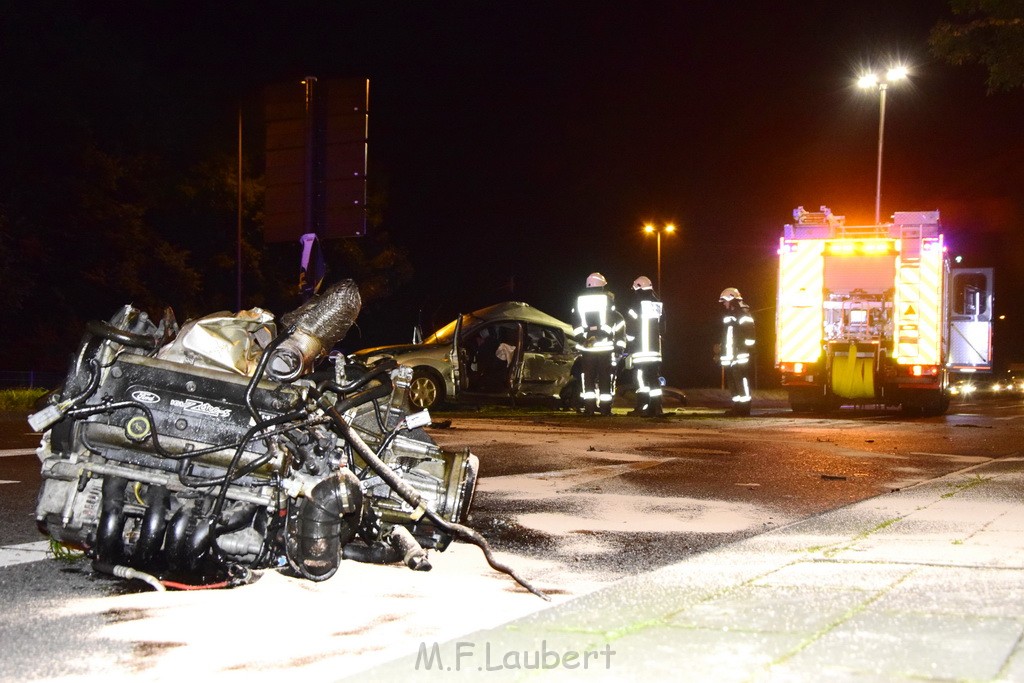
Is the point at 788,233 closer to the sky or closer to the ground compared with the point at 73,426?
closer to the sky

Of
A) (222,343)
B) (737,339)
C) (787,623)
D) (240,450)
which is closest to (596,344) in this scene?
(737,339)

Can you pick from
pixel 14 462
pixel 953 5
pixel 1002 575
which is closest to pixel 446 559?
pixel 1002 575

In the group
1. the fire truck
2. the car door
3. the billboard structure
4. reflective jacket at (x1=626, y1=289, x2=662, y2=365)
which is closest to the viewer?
the billboard structure

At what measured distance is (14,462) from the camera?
9.40 metres

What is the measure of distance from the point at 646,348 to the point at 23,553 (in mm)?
11425

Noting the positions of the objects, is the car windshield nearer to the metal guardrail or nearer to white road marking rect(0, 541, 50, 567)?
the metal guardrail

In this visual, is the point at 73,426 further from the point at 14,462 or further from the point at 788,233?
the point at 788,233

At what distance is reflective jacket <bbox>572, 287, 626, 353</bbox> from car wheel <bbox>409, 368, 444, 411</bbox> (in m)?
2.50

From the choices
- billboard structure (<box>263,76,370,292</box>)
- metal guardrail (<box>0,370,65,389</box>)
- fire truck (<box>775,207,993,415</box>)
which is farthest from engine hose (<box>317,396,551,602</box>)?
metal guardrail (<box>0,370,65,389</box>)

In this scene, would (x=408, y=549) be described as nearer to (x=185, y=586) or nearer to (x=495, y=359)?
(x=185, y=586)

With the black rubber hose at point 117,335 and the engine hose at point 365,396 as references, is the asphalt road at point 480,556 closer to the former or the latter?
the engine hose at point 365,396

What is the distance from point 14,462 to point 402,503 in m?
5.26

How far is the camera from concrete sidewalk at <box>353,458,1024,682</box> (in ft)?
11.7

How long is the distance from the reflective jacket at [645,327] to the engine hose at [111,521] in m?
11.7
